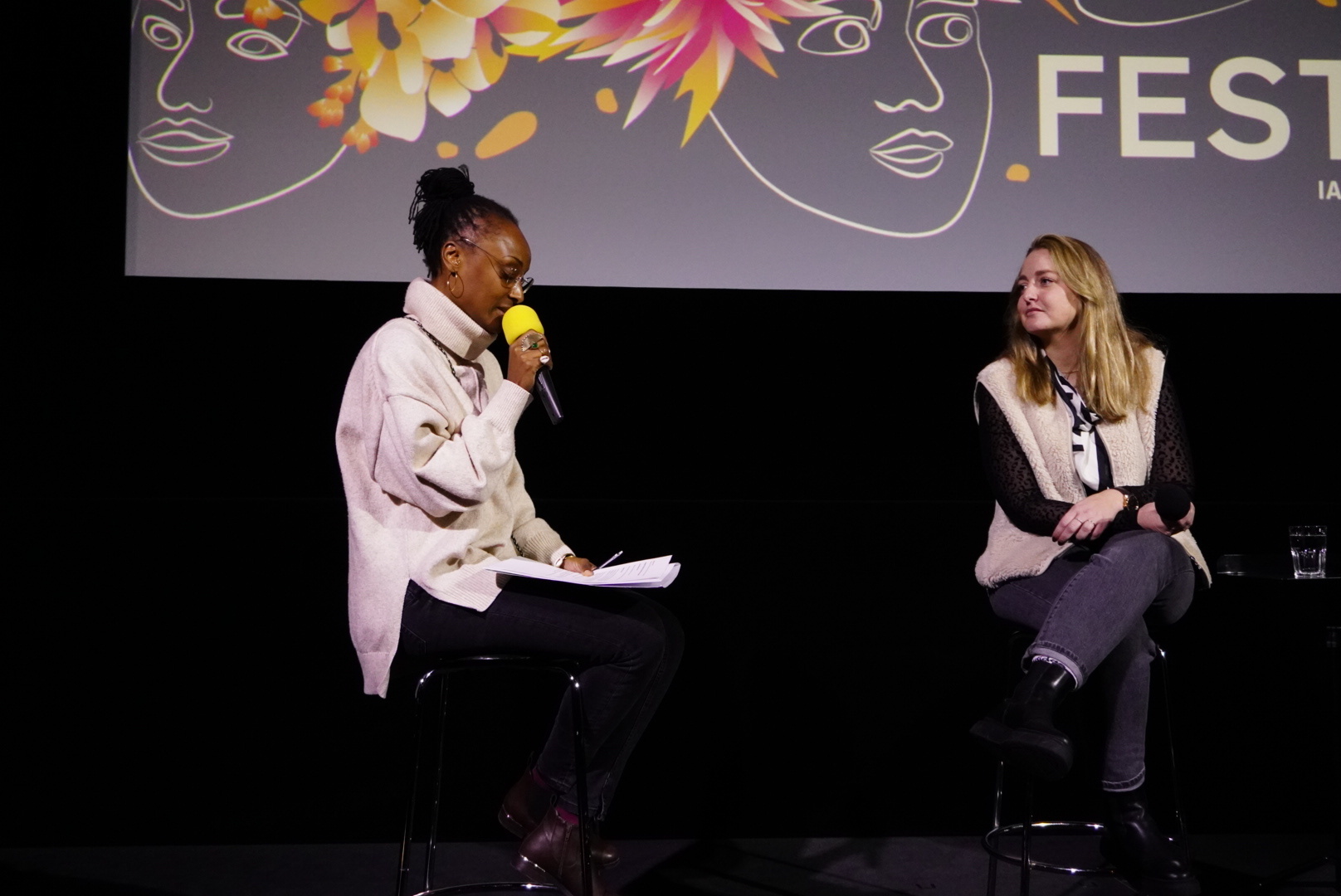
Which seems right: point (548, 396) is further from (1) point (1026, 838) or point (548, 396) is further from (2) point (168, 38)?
(2) point (168, 38)

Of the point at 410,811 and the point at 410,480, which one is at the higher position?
the point at 410,480

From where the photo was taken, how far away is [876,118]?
9.73 feet

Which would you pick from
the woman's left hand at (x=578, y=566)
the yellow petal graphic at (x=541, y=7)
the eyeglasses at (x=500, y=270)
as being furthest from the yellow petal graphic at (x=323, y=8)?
the woman's left hand at (x=578, y=566)

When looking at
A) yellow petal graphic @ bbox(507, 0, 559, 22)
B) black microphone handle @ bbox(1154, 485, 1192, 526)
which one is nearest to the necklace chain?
black microphone handle @ bbox(1154, 485, 1192, 526)

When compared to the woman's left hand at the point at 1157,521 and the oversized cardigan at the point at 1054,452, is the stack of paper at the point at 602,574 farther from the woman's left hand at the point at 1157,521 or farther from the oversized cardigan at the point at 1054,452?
the woman's left hand at the point at 1157,521

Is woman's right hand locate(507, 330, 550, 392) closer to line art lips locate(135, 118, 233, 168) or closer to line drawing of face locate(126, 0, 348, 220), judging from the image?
line drawing of face locate(126, 0, 348, 220)

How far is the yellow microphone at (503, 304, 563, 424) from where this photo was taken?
75.2 inches

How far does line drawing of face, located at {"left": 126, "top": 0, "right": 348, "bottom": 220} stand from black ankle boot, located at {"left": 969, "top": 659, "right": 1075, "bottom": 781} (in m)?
2.02

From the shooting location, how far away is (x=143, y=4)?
2875mm

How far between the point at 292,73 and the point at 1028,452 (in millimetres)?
1931

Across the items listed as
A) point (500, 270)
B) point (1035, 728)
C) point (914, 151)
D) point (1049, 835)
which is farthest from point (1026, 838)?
point (914, 151)

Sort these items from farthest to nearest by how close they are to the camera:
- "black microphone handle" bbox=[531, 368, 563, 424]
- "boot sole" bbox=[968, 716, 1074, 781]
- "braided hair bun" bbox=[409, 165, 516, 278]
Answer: "braided hair bun" bbox=[409, 165, 516, 278]
"black microphone handle" bbox=[531, 368, 563, 424]
"boot sole" bbox=[968, 716, 1074, 781]

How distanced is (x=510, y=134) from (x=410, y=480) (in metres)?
1.40

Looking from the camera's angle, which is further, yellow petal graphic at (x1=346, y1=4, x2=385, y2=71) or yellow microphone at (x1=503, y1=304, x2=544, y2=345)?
yellow petal graphic at (x1=346, y1=4, x2=385, y2=71)
